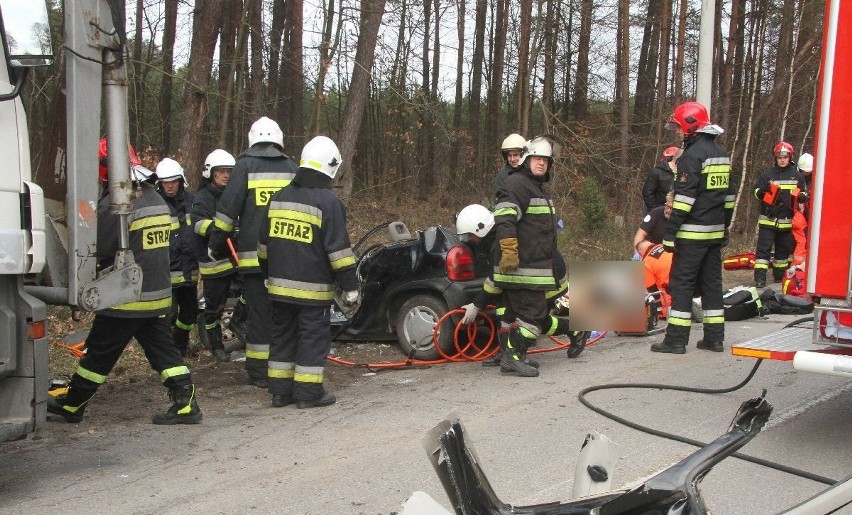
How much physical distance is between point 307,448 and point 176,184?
3.64 m

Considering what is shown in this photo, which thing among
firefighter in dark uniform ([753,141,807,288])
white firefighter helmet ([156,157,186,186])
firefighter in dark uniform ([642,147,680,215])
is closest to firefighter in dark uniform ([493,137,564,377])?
white firefighter helmet ([156,157,186,186])

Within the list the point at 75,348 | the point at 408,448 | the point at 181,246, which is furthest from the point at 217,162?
the point at 408,448

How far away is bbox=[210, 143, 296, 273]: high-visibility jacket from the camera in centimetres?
635

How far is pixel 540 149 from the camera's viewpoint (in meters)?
6.45

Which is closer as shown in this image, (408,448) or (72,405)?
(408,448)

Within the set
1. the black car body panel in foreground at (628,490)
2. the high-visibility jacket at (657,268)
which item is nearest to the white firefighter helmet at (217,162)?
the high-visibility jacket at (657,268)

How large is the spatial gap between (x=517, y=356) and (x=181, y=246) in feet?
10.6

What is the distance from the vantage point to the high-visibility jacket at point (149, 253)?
16.5 feet

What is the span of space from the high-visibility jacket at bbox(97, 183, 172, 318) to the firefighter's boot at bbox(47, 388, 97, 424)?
616 millimetres

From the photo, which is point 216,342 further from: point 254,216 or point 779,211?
point 779,211

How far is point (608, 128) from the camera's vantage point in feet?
77.5

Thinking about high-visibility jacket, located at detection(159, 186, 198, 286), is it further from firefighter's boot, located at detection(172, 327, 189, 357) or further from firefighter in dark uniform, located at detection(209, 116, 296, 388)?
firefighter in dark uniform, located at detection(209, 116, 296, 388)

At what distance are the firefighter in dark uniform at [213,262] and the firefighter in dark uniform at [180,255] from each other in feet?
0.29

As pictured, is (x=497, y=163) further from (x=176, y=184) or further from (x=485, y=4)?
(x=176, y=184)
